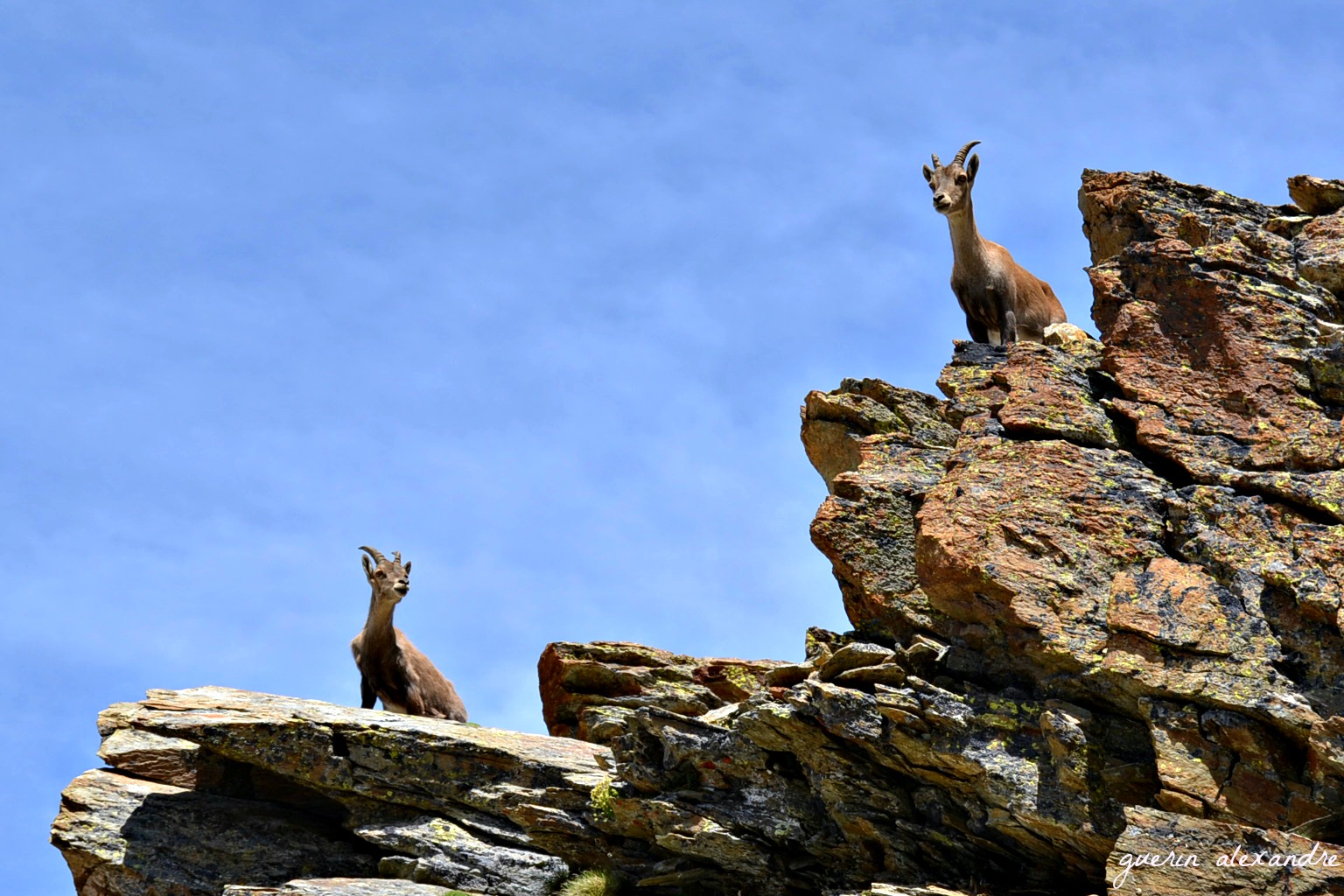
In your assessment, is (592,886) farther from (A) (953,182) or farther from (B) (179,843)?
(A) (953,182)

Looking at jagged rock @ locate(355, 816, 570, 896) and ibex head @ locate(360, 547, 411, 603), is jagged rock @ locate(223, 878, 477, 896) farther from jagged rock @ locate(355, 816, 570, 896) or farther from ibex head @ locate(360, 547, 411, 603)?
ibex head @ locate(360, 547, 411, 603)

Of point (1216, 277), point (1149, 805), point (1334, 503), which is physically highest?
point (1216, 277)

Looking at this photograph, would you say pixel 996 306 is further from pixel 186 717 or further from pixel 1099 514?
pixel 186 717

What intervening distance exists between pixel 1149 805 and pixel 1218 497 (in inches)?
144

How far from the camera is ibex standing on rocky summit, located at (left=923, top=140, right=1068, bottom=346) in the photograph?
21.0 meters

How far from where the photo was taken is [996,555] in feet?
47.1

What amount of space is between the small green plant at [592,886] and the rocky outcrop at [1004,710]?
0.27 meters

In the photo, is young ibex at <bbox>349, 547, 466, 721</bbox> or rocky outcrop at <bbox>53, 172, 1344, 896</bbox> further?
young ibex at <bbox>349, 547, 466, 721</bbox>

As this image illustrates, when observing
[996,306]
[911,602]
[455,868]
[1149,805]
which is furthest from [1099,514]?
[455,868]

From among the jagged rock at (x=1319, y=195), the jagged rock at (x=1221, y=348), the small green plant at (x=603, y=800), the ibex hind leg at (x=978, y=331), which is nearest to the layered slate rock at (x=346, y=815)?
the small green plant at (x=603, y=800)

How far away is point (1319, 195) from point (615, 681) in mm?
12333

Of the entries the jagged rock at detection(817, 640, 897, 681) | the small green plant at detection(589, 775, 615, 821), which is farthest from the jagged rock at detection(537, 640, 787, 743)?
the jagged rock at detection(817, 640, 897, 681)

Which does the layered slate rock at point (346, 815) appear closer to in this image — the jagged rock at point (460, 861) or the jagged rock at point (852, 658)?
the jagged rock at point (460, 861)

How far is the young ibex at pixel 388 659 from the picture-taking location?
67.3 ft
